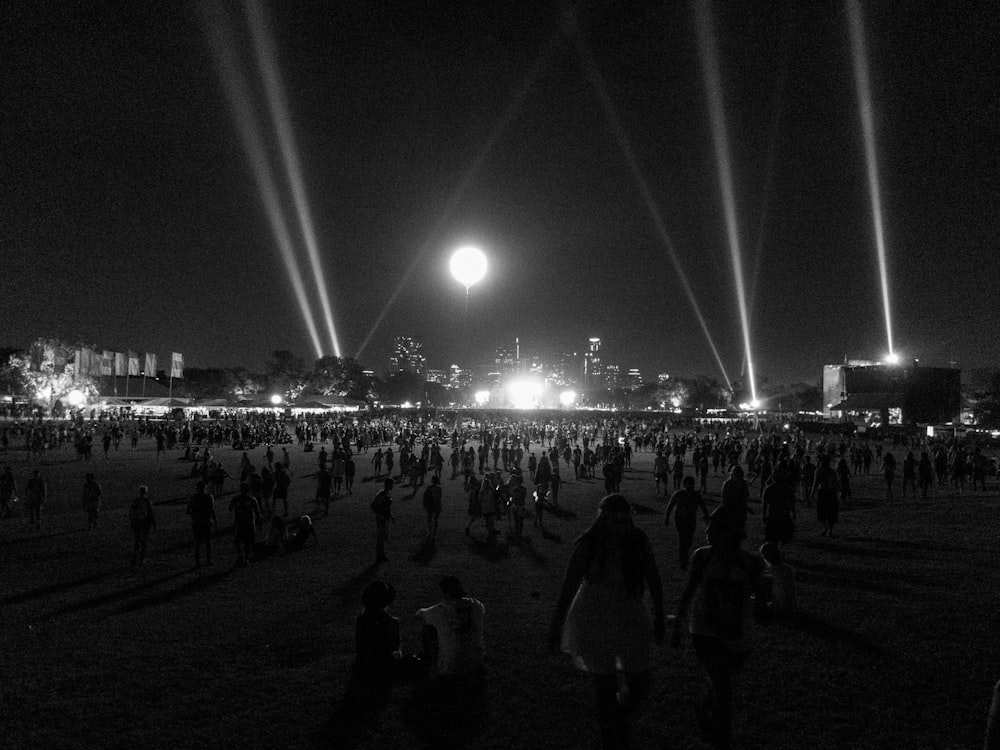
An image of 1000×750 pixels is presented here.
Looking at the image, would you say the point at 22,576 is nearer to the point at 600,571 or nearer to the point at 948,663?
the point at 600,571

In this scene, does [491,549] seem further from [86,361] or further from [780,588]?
[86,361]

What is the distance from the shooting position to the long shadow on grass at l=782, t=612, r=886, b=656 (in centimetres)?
692

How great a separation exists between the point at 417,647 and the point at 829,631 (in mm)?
4781

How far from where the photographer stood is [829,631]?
24.4 feet

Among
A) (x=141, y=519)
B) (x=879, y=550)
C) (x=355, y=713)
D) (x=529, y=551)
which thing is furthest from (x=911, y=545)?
(x=141, y=519)

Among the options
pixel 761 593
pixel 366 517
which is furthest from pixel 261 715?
pixel 366 517

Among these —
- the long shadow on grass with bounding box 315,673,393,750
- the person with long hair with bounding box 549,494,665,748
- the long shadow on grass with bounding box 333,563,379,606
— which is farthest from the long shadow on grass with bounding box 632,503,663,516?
the person with long hair with bounding box 549,494,665,748

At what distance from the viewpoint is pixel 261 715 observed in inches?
213

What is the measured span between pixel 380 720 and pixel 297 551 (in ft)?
26.6

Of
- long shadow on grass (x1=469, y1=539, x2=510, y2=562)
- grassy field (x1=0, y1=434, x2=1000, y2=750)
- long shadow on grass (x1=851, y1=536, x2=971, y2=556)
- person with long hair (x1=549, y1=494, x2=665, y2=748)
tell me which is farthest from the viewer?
long shadow on grass (x1=851, y1=536, x2=971, y2=556)

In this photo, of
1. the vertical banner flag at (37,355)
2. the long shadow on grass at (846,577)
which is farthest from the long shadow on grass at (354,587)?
the vertical banner flag at (37,355)

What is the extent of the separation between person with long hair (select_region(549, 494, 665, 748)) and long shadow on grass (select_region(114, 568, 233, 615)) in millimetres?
7367

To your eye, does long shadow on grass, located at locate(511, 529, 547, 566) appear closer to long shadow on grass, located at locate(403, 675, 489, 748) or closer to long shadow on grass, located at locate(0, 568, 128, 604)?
long shadow on grass, located at locate(403, 675, 489, 748)

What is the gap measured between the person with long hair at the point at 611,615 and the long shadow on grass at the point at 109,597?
7.82m
